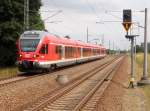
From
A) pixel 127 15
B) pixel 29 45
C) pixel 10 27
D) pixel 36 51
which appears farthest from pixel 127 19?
pixel 10 27

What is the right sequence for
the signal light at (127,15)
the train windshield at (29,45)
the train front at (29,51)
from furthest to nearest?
the train windshield at (29,45), the train front at (29,51), the signal light at (127,15)

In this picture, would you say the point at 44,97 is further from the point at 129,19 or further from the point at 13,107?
the point at 129,19

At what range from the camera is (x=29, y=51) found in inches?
1257

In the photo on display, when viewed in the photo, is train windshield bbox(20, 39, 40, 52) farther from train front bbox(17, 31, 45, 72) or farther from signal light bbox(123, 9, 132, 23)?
signal light bbox(123, 9, 132, 23)

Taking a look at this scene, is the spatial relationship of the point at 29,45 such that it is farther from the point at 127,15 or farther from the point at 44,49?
the point at 127,15

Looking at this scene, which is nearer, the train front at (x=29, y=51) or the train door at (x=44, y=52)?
the train front at (x=29, y=51)

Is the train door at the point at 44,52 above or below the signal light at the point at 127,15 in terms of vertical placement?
below

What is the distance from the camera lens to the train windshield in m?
32.0

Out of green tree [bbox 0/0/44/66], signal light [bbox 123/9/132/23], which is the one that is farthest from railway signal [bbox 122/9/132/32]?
green tree [bbox 0/0/44/66]

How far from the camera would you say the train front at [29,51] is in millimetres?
31703

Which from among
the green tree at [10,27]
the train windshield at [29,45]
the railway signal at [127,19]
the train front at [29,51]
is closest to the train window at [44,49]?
the train front at [29,51]

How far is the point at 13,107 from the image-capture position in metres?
15.2

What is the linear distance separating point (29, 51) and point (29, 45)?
19.0 inches

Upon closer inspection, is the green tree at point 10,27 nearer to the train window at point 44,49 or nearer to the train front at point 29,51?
the train window at point 44,49
